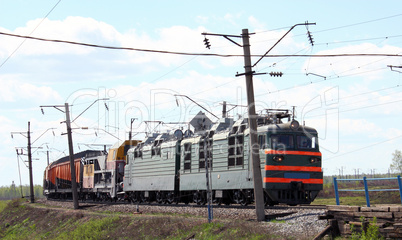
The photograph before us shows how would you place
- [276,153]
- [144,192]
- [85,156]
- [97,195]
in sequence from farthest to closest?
[85,156] → [97,195] → [144,192] → [276,153]

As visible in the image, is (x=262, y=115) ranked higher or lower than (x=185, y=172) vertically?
higher

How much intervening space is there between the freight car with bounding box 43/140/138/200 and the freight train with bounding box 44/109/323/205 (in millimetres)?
170

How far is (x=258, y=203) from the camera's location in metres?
19.4

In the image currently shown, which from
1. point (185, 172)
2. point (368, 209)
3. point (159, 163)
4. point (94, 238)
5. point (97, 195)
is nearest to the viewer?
point (368, 209)

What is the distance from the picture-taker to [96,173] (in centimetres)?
4516

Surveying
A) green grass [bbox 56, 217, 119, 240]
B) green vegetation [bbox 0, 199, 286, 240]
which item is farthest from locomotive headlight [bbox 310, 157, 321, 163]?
green grass [bbox 56, 217, 119, 240]

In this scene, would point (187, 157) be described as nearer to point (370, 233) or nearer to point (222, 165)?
point (222, 165)

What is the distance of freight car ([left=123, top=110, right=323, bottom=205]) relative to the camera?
22656 mm

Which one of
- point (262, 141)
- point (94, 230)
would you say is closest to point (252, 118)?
point (262, 141)

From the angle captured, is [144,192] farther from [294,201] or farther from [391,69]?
[391,69]

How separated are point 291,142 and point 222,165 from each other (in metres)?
4.30

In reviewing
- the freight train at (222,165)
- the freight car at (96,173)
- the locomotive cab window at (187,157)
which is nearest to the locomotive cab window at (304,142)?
the freight train at (222,165)

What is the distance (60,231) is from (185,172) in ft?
26.8

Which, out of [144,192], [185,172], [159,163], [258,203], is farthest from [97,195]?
[258,203]
